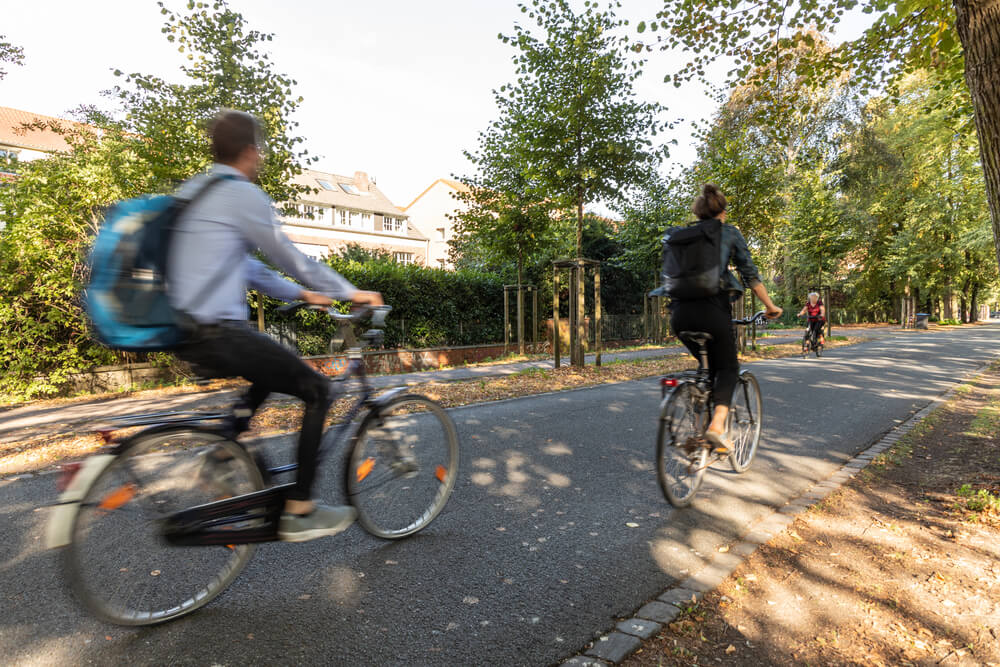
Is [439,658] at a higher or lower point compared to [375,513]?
lower

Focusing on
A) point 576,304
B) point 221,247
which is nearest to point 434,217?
point 576,304

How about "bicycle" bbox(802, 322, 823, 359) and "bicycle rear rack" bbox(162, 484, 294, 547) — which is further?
"bicycle" bbox(802, 322, 823, 359)

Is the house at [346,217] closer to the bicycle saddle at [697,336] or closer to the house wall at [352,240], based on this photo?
the house wall at [352,240]

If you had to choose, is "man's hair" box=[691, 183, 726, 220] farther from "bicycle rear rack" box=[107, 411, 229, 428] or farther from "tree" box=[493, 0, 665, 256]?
"tree" box=[493, 0, 665, 256]

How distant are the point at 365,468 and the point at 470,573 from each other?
0.79 metres

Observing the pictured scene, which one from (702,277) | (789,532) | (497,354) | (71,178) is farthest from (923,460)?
(497,354)

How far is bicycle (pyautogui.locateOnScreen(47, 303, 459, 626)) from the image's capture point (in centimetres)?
224

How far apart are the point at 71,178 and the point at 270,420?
244 inches

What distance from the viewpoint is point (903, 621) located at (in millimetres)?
2475

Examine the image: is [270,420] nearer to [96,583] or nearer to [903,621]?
[96,583]

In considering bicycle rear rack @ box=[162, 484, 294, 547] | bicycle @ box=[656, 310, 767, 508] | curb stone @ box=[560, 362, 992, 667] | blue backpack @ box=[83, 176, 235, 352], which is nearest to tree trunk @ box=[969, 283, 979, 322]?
curb stone @ box=[560, 362, 992, 667]

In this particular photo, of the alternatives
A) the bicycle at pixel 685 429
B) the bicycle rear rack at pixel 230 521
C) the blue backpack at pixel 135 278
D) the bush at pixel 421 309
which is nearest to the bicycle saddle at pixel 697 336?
the bicycle at pixel 685 429

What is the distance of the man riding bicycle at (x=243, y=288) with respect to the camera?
2.27 meters

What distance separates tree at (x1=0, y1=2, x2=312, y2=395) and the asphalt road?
20.6ft
